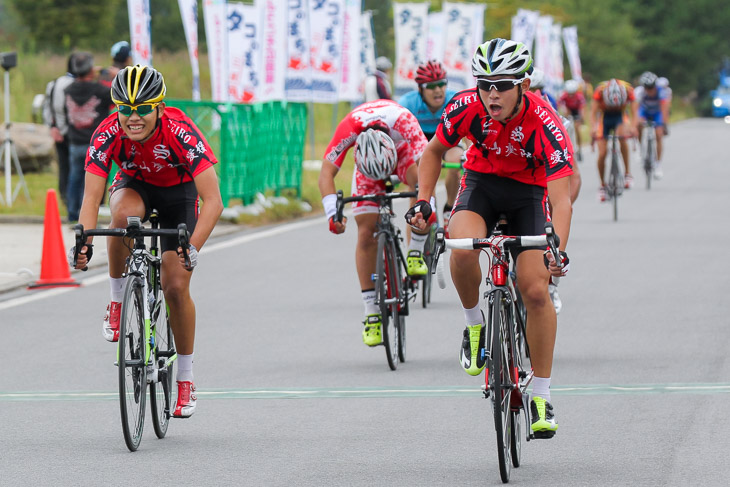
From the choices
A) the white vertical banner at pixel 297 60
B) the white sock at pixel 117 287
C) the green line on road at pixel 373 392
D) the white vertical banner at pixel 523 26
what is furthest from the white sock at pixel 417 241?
the white vertical banner at pixel 523 26

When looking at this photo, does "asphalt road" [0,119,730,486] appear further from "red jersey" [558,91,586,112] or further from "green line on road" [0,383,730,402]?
"red jersey" [558,91,586,112]

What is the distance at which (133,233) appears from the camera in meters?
7.20

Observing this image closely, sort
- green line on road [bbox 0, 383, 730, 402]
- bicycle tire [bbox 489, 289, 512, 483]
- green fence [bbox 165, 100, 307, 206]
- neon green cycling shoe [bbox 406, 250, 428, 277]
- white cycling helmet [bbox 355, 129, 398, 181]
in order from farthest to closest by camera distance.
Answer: green fence [bbox 165, 100, 307, 206] → neon green cycling shoe [bbox 406, 250, 428, 277] → white cycling helmet [bbox 355, 129, 398, 181] → green line on road [bbox 0, 383, 730, 402] → bicycle tire [bbox 489, 289, 512, 483]

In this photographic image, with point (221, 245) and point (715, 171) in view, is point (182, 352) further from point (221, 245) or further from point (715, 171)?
point (715, 171)

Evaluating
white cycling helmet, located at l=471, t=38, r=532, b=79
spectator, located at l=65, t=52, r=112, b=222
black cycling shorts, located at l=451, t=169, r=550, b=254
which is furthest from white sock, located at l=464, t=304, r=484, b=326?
spectator, located at l=65, t=52, r=112, b=222

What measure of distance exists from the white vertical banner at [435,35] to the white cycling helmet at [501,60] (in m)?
31.5

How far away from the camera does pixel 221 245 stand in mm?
17641

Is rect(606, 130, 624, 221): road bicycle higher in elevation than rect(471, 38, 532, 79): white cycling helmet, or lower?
lower

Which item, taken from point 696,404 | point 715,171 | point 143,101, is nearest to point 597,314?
point 696,404

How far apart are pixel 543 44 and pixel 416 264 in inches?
1732

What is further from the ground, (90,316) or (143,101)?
(143,101)

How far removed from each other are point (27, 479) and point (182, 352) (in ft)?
4.31

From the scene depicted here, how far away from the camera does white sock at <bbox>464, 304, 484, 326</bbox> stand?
287 inches

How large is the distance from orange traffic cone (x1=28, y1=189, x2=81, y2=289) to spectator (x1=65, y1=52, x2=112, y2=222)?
422 centimetres
